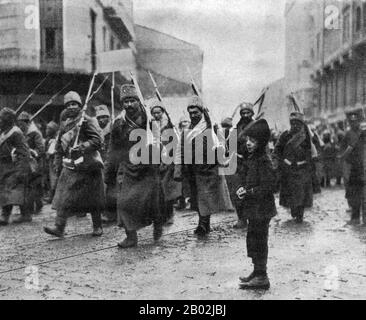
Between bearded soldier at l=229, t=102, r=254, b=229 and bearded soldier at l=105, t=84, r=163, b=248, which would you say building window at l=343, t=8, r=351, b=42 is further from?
bearded soldier at l=105, t=84, r=163, b=248

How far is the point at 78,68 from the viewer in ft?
66.2

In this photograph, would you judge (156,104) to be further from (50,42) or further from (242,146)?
(50,42)

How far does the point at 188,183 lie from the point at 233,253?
1.75 meters

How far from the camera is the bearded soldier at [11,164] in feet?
29.0

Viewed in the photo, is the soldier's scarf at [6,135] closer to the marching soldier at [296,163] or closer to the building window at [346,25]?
the marching soldier at [296,163]

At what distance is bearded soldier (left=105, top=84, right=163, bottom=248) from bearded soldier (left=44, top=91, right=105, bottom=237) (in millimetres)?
576

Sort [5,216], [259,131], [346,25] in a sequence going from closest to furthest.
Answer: [259,131] < [5,216] < [346,25]

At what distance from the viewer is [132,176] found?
6906mm

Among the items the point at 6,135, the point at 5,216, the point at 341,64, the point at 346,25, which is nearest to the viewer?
the point at 6,135

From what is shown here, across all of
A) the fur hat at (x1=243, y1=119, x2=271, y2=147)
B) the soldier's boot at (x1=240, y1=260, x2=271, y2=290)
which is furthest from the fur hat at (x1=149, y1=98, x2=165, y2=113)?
the soldier's boot at (x1=240, y1=260, x2=271, y2=290)

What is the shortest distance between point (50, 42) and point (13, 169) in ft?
40.0

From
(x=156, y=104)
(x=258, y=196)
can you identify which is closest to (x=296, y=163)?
(x=156, y=104)

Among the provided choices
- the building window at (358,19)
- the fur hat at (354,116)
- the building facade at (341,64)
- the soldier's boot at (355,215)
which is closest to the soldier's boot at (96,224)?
the soldier's boot at (355,215)
